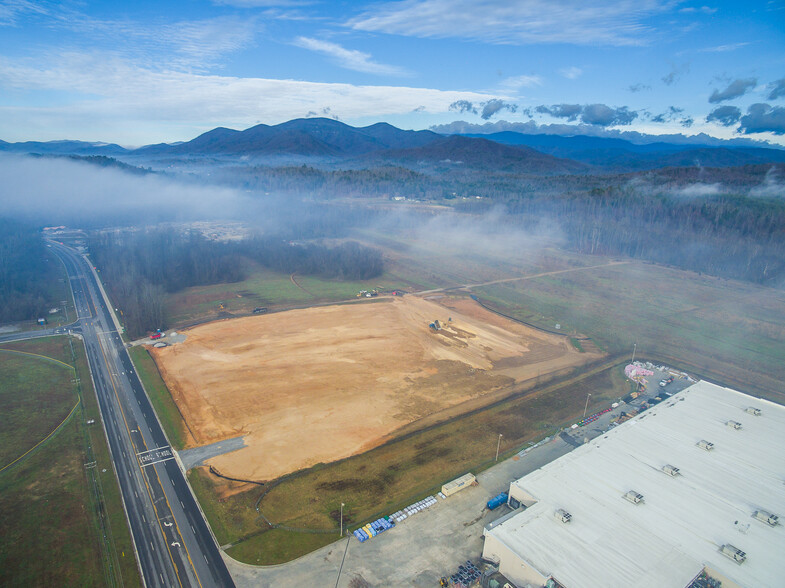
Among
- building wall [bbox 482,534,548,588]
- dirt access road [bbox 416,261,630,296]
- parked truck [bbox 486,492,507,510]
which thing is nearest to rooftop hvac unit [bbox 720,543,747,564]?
building wall [bbox 482,534,548,588]

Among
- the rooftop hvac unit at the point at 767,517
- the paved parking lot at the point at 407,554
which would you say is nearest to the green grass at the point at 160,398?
the paved parking lot at the point at 407,554

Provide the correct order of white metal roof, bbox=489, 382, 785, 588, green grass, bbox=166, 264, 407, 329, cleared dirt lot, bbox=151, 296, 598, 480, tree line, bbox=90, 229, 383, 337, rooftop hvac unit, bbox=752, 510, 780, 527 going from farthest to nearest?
1. tree line, bbox=90, 229, 383, 337
2. green grass, bbox=166, 264, 407, 329
3. cleared dirt lot, bbox=151, 296, 598, 480
4. rooftop hvac unit, bbox=752, 510, 780, 527
5. white metal roof, bbox=489, 382, 785, 588

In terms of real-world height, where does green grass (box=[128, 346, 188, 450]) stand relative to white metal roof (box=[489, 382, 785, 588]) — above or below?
below

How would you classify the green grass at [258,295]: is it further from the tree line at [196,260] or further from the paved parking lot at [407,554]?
the paved parking lot at [407,554]

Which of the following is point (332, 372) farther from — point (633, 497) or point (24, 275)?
point (24, 275)

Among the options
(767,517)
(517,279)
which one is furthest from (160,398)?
(517,279)

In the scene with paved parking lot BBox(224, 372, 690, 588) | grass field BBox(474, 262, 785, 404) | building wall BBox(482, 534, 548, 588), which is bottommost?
grass field BBox(474, 262, 785, 404)

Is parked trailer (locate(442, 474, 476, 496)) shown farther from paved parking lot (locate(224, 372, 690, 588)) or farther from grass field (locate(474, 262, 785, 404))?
grass field (locate(474, 262, 785, 404))
